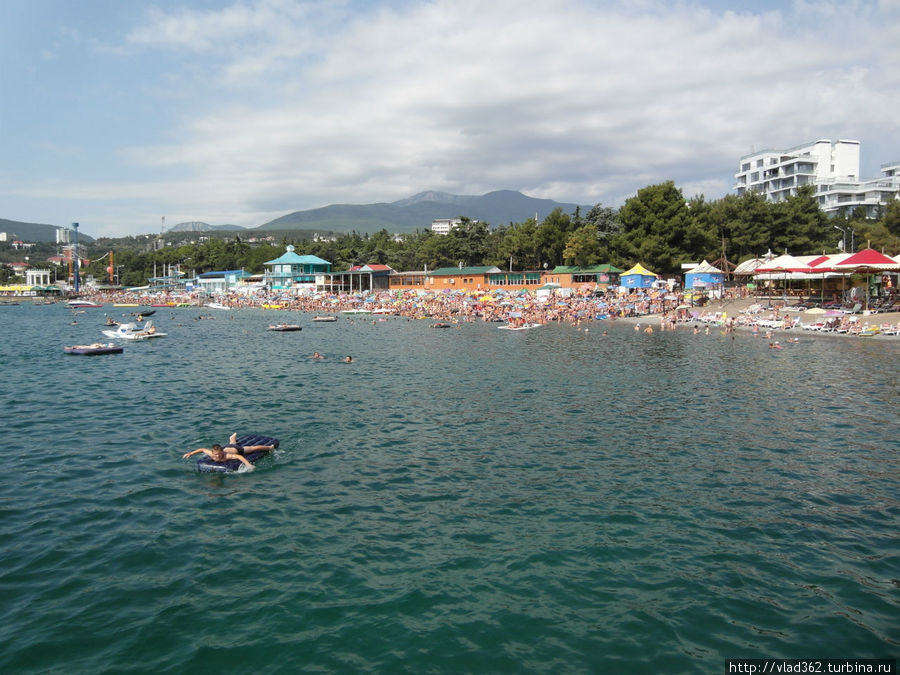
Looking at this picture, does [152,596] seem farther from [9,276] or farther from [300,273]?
[9,276]

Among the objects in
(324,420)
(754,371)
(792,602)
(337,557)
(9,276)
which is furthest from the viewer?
(9,276)

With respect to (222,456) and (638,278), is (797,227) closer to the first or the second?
(638,278)

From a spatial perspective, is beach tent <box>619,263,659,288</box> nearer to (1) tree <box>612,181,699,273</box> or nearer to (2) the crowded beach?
(2) the crowded beach

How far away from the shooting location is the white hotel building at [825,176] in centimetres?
9794

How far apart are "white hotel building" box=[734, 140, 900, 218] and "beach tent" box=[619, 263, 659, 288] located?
54.1m

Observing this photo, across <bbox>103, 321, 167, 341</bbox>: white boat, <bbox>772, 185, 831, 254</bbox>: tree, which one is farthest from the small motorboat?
<bbox>772, 185, 831, 254</bbox>: tree

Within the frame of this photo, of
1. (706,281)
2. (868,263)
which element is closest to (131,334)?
(868,263)

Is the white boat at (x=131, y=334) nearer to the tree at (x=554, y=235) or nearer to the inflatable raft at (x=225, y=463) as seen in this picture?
the inflatable raft at (x=225, y=463)

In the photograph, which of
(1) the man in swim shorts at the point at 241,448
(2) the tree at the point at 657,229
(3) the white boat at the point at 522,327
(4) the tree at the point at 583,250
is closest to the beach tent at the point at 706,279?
(2) the tree at the point at 657,229

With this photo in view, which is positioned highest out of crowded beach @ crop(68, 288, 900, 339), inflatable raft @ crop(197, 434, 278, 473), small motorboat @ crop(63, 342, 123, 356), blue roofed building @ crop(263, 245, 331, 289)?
blue roofed building @ crop(263, 245, 331, 289)

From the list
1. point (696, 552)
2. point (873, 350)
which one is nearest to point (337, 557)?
point (696, 552)

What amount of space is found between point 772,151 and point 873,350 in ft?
331

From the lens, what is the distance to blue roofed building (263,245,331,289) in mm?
98125

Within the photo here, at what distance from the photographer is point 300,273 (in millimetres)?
99000
